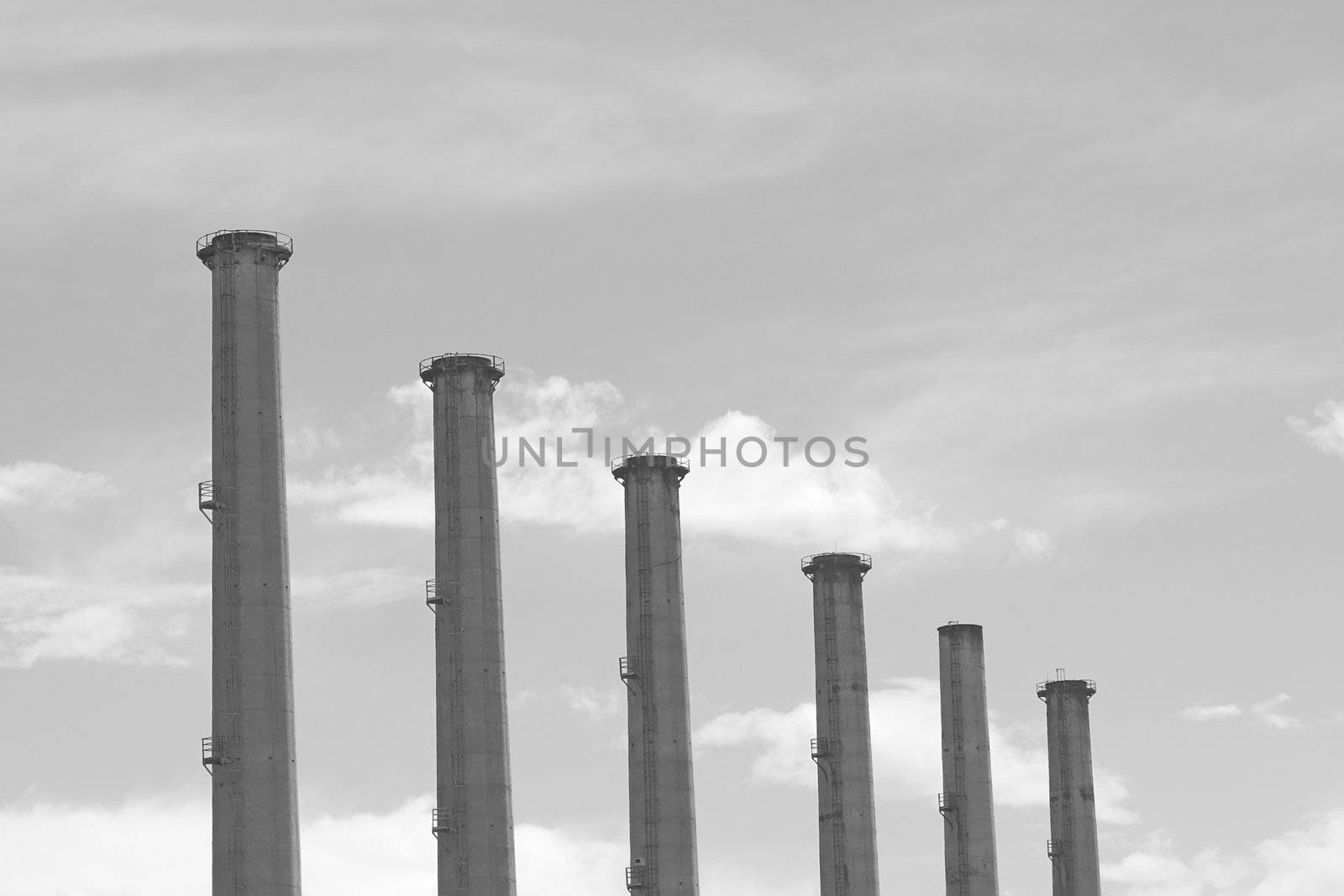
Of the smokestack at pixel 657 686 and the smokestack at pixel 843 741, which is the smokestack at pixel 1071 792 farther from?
the smokestack at pixel 657 686

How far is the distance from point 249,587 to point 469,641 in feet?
36.6

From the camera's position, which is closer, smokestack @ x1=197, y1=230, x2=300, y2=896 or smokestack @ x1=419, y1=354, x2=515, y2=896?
smokestack @ x1=197, y1=230, x2=300, y2=896

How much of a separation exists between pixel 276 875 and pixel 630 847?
20478mm

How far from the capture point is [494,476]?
253 feet

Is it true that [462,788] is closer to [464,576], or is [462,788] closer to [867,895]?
[464,576]

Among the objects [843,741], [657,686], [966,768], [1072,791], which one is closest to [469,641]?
[657,686]

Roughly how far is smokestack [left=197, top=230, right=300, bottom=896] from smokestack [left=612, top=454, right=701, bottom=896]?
19.3m

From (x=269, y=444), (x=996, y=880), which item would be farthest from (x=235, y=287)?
(x=996, y=880)

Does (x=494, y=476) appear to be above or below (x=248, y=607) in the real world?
above

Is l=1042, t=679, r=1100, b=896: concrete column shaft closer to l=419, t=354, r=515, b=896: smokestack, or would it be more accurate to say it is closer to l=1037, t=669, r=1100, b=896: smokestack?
l=1037, t=669, r=1100, b=896: smokestack

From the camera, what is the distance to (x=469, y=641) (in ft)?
248

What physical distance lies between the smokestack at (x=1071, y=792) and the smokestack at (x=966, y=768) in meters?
8.07

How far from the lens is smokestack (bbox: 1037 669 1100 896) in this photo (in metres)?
105

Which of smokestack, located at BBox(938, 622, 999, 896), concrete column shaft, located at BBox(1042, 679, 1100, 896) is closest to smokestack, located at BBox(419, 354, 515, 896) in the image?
smokestack, located at BBox(938, 622, 999, 896)
